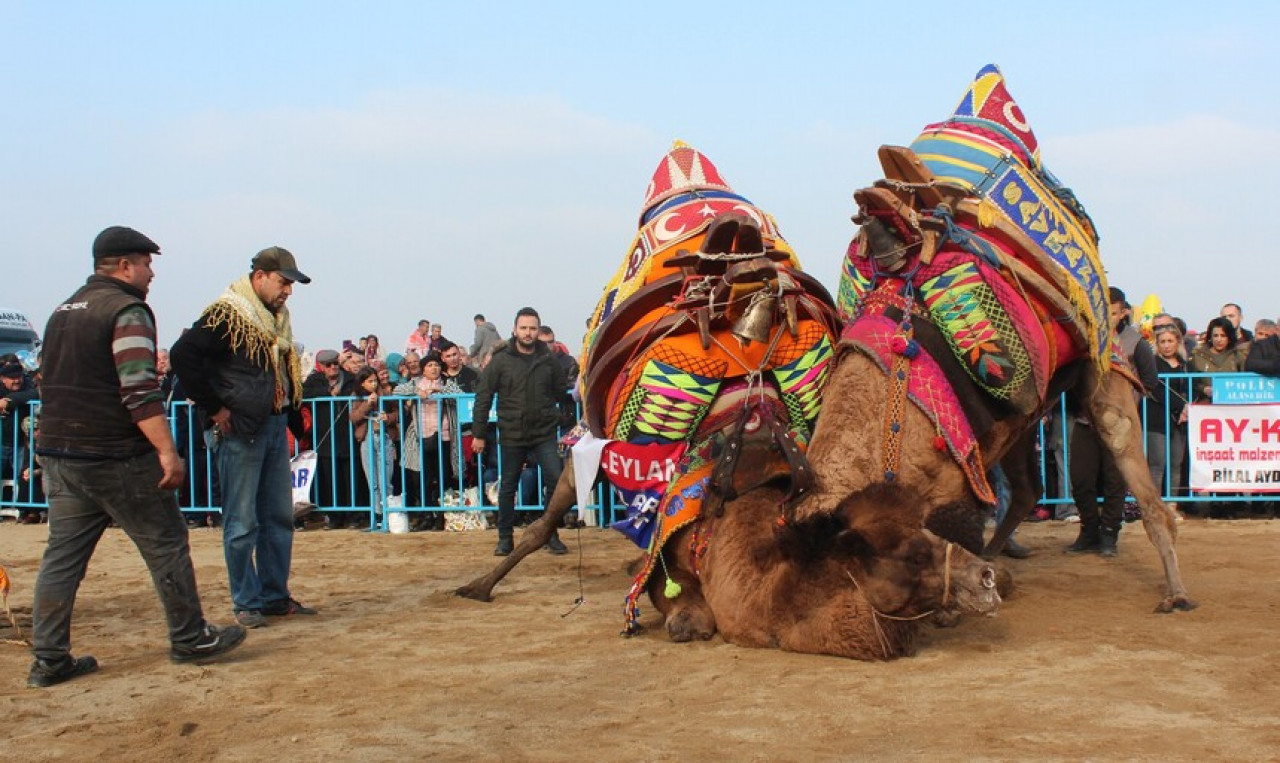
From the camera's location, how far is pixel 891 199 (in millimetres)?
5957

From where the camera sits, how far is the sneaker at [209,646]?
5777 mm

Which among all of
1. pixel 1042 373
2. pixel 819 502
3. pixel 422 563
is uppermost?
pixel 1042 373

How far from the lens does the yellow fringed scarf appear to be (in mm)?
6754

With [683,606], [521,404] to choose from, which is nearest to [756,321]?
[683,606]

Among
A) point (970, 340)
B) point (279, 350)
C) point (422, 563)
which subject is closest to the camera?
point (970, 340)

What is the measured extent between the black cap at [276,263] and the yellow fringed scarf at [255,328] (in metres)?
0.14

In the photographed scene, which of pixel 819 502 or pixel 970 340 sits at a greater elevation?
pixel 970 340

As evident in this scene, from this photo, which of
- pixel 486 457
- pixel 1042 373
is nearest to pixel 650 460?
pixel 1042 373

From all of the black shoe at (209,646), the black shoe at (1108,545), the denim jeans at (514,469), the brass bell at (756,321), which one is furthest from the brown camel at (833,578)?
the denim jeans at (514,469)

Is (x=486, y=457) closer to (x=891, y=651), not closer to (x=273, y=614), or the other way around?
(x=273, y=614)

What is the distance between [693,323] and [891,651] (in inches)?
82.2

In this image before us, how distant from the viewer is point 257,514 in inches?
281

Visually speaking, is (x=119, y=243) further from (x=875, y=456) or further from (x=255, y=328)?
(x=875, y=456)

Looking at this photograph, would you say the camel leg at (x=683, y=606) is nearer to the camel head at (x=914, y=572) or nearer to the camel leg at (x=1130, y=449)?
the camel head at (x=914, y=572)
